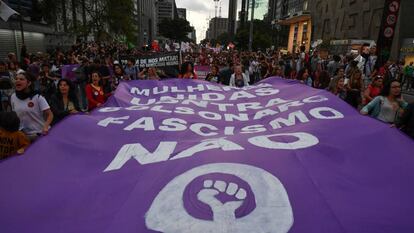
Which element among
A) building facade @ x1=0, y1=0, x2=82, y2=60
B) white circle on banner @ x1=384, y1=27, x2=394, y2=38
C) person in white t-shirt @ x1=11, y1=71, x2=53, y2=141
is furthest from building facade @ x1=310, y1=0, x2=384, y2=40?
person in white t-shirt @ x1=11, y1=71, x2=53, y2=141

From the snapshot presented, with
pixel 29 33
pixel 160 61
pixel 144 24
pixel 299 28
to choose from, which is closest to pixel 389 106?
pixel 160 61

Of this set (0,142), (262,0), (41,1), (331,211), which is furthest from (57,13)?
(262,0)

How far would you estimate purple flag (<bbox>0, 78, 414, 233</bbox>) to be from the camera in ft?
9.47

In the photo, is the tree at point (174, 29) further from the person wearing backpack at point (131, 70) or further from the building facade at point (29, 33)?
the person wearing backpack at point (131, 70)

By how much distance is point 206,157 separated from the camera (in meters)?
3.74

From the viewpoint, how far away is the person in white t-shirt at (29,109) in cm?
505

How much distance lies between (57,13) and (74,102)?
2817 cm

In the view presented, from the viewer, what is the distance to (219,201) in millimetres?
3012

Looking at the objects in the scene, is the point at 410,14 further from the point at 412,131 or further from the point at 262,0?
the point at 262,0

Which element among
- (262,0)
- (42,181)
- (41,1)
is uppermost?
(262,0)

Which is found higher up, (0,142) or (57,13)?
(57,13)

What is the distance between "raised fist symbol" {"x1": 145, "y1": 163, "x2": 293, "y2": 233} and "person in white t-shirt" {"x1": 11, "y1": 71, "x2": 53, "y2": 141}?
2714 mm

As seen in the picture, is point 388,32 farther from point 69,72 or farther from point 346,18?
point 346,18

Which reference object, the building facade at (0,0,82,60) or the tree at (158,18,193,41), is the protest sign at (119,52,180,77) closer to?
the building facade at (0,0,82,60)
